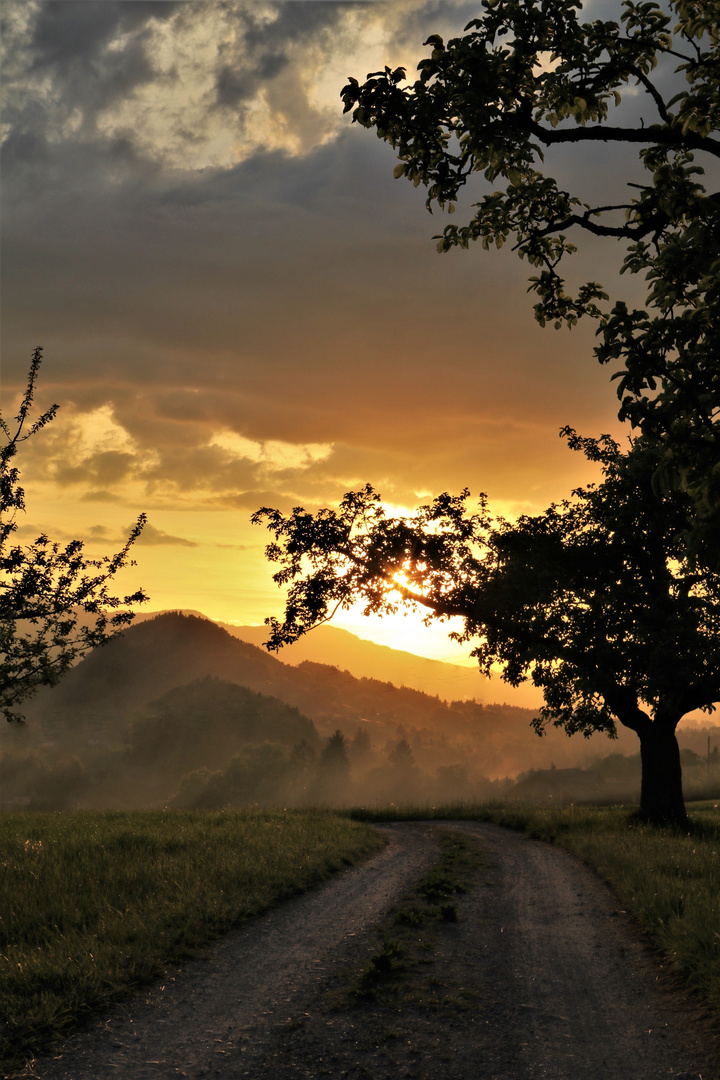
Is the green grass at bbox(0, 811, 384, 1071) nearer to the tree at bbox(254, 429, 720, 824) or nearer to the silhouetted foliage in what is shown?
the tree at bbox(254, 429, 720, 824)

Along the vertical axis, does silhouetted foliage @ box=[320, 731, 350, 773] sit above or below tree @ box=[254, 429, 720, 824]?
below

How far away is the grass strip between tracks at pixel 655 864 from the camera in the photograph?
833 cm

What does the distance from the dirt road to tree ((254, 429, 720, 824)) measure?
1116 centimetres

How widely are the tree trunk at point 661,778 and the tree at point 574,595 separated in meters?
0.04

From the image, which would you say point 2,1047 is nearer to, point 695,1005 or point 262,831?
point 695,1005

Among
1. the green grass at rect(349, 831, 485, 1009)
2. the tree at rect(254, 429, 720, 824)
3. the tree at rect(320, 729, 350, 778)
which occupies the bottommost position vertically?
the tree at rect(320, 729, 350, 778)

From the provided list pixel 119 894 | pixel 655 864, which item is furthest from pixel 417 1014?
pixel 655 864

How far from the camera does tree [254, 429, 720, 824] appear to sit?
2062 centimetres

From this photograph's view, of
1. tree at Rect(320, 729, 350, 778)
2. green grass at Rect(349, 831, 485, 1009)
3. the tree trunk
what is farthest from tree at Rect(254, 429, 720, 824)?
tree at Rect(320, 729, 350, 778)

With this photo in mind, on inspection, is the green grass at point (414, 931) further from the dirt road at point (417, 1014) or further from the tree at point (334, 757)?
the tree at point (334, 757)

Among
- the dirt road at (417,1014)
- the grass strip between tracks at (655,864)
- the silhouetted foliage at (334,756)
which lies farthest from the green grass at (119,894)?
the silhouetted foliage at (334,756)

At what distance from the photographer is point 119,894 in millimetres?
10836

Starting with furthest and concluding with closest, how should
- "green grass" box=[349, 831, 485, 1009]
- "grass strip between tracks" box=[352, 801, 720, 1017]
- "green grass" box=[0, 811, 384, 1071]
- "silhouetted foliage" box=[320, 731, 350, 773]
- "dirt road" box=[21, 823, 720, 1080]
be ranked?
"silhouetted foliage" box=[320, 731, 350, 773], "grass strip between tracks" box=[352, 801, 720, 1017], "green grass" box=[349, 831, 485, 1009], "green grass" box=[0, 811, 384, 1071], "dirt road" box=[21, 823, 720, 1080]

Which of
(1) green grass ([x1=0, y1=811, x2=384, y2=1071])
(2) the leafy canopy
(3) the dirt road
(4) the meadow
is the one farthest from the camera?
(2) the leafy canopy
